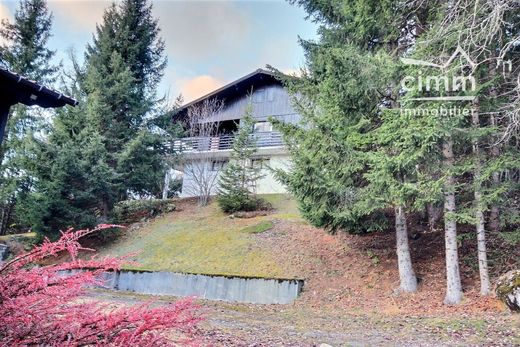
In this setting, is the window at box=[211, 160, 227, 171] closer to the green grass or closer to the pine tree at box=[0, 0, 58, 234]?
the green grass

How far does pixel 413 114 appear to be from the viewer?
25.2 ft

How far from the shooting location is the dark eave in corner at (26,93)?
508 cm

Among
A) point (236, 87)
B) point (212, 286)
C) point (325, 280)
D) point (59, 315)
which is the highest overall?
point (236, 87)

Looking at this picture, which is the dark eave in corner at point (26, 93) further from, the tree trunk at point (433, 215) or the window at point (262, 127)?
the window at point (262, 127)

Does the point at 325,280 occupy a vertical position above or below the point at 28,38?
below

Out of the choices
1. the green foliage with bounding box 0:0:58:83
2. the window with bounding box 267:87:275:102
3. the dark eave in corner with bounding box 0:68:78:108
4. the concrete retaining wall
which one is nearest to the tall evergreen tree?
the concrete retaining wall

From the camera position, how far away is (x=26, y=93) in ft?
17.5

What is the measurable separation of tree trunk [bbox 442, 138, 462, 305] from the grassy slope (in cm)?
428

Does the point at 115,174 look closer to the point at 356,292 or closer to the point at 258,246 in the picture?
the point at 258,246

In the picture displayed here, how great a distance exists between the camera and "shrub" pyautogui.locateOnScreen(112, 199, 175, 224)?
1764 centimetres

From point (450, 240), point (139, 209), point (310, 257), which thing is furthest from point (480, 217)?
point (139, 209)

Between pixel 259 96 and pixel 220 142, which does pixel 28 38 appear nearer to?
pixel 220 142

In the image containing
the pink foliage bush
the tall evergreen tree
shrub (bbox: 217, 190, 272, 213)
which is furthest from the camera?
shrub (bbox: 217, 190, 272, 213)

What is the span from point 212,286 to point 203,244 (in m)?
3.00
